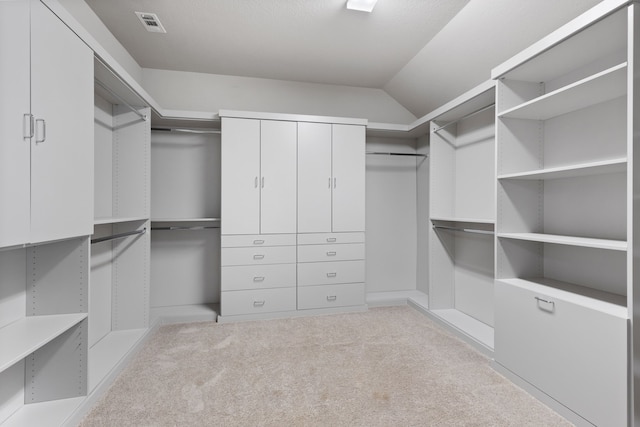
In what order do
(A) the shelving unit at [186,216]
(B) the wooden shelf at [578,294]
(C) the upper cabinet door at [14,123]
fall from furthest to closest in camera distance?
(A) the shelving unit at [186,216] < (B) the wooden shelf at [578,294] < (C) the upper cabinet door at [14,123]

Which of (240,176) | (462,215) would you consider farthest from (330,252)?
(462,215)

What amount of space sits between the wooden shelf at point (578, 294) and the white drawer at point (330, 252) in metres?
1.53

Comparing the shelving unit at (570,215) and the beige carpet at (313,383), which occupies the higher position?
the shelving unit at (570,215)

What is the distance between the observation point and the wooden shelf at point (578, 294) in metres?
1.57

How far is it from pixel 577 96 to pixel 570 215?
0.77 metres

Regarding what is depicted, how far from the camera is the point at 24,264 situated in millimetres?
1741

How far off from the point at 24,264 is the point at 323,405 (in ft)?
6.11

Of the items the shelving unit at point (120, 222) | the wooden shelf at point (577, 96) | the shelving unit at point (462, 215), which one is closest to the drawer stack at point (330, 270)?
the shelving unit at point (462, 215)

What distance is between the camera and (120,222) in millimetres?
2768

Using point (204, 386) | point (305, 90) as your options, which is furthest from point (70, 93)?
point (305, 90)

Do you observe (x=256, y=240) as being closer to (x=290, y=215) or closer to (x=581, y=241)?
(x=290, y=215)

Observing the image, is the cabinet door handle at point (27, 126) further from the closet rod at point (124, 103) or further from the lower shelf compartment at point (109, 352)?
the lower shelf compartment at point (109, 352)

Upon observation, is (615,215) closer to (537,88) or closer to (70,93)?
(537,88)

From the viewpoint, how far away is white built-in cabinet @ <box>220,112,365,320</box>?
10.3 ft
